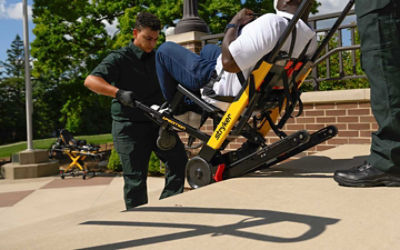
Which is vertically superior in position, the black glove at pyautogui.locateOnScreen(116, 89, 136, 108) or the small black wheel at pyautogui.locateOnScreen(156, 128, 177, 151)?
the black glove at pyautogui.locateOnScreen(116, 89, 136, 108)

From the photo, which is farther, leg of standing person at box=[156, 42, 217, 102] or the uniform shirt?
the uniform shirt

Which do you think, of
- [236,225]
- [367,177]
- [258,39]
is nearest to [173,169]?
[258,39]

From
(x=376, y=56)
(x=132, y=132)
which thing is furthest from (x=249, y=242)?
(x=132, y=132)

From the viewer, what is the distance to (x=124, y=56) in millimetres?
3619

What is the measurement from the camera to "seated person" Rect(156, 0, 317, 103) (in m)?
2.25

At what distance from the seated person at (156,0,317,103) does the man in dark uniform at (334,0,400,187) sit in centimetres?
52

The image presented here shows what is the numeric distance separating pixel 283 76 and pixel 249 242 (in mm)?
1363

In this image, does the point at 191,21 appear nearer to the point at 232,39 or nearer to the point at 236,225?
the point at 232,39

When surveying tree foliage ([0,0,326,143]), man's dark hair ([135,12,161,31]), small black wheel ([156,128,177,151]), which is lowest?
small black wheel ([156,128,177,151])

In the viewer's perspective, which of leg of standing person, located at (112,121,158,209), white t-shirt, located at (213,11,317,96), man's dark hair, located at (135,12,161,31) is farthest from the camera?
man's dark hair, located at (135,12,161,31)

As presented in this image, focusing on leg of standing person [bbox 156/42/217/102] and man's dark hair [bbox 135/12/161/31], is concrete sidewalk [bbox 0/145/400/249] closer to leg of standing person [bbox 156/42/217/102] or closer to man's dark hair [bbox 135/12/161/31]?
leg of standing person [bbox 156/42/217/102]

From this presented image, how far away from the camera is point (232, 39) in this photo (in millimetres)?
2328

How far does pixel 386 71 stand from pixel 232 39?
35.0 inches

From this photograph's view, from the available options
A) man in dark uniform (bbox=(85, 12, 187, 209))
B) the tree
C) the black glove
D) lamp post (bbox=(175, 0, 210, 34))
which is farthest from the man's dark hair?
the tree
